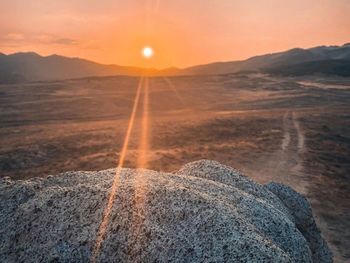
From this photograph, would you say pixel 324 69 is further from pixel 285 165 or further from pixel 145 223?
pixel 145 223

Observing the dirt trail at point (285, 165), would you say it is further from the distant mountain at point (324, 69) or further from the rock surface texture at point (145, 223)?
the distant mountain at point (324, 69)

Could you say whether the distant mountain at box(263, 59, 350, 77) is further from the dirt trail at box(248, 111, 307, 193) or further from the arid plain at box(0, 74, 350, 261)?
the dirt trail at box(248, 111, 307, 193)

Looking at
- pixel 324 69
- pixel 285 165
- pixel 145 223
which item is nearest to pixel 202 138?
pixel 285 165

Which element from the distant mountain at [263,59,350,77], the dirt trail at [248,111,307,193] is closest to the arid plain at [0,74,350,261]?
the dirt trail at [248,111,307,193]

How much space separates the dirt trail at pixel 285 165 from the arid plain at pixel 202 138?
0.22 ft

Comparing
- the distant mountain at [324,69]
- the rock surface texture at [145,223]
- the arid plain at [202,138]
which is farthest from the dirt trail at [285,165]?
the distant mountain at [324,69]

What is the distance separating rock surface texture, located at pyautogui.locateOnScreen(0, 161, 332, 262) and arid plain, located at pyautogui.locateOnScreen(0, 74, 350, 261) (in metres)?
9.61

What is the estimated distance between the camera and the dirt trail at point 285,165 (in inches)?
1061

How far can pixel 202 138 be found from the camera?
3850 cm

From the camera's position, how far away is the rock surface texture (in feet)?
27.1

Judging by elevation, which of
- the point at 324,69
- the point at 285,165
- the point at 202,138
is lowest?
the point at 324,69

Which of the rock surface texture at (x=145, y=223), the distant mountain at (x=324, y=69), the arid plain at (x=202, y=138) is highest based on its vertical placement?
the rock surface texture at (x=145, y=223)

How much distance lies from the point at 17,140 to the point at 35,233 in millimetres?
29651

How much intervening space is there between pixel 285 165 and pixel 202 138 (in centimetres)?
978
